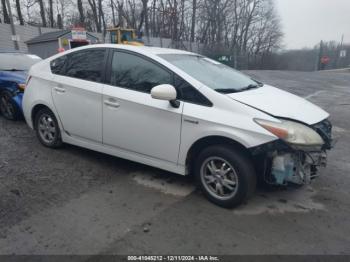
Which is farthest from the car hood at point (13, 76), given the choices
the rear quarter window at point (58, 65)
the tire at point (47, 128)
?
the rear quarter window at point (58, 65)

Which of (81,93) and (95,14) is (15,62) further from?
(95,14)

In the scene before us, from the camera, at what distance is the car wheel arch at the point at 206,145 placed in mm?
3205

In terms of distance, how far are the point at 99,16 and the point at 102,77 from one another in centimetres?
3477

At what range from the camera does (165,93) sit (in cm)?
326

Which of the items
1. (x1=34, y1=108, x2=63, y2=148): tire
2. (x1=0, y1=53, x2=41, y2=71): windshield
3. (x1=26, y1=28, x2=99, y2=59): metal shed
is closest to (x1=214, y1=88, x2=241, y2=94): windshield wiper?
(x1=34, y1=108, x2=63, y2=148): tire

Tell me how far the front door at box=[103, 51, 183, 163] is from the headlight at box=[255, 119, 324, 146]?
0.96 meters

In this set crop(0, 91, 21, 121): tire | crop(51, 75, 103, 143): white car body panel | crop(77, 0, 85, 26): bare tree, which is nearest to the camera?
crop(51, 75, 103, 143): white car body panel

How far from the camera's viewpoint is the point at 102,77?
4047mm

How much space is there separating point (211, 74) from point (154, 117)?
0.93 m

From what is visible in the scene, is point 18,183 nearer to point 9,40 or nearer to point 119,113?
point 119,113

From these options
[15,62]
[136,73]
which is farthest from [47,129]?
[15,62]

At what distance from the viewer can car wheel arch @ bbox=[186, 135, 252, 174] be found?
3.21m

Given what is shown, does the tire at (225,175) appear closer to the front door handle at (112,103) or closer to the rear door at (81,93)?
the front door handle at (112,103)

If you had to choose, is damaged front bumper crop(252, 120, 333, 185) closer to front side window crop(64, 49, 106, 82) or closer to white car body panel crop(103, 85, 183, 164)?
white car body panel crop(103, 85, 183, 164)
